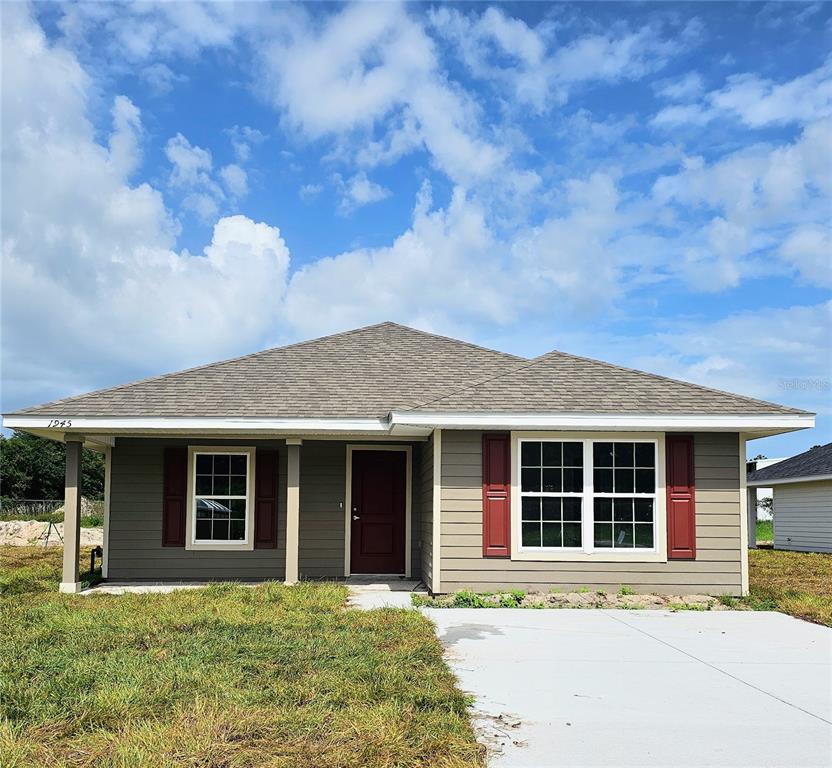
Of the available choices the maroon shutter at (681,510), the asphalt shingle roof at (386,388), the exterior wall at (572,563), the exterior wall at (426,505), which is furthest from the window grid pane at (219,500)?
the maroon shutter at (681,510)

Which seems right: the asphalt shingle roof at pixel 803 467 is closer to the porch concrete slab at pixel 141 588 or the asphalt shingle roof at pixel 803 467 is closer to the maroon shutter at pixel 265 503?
the maroon shutter at pixel 265 503

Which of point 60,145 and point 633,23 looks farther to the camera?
point 60,145

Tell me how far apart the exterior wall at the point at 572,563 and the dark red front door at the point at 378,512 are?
2448 mm

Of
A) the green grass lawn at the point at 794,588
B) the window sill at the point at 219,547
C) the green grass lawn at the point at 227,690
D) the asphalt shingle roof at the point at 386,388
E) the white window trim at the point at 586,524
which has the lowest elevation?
the green grass lawn at the point at 794,588

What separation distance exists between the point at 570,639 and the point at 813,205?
10857mm

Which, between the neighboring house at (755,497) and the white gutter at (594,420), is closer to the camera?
the white gutter at (594,420)

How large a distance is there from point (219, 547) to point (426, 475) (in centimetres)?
342

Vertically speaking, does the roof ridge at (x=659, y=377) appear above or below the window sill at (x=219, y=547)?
above

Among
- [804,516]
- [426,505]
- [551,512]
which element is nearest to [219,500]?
[426,505]

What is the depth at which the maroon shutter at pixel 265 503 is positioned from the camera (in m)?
12.1

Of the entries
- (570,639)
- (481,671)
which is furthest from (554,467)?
(481,671)

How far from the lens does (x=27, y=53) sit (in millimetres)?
11430

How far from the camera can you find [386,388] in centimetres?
1241

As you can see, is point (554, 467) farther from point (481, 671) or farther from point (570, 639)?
point (481, 671)
